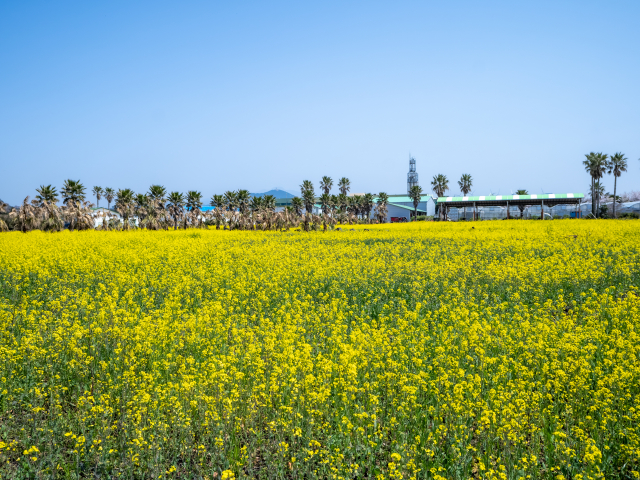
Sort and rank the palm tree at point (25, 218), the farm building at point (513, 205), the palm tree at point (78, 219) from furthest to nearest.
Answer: the farm building at point (513, 205), the palm tree at point (78, 219), the palm tree at point (25, 218)

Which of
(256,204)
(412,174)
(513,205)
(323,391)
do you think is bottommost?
(323,391)

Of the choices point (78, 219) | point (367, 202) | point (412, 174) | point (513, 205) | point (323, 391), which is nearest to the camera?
point (323, 391)

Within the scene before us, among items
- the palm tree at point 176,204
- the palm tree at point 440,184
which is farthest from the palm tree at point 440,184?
the palm tree at point 176,204

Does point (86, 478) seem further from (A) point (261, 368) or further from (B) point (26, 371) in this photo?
(B) point (26, 371)

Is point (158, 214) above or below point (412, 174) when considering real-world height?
below

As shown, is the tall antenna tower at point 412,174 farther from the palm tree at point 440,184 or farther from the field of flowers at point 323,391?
the field of flowers at point 323,391

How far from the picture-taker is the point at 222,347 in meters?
7.89

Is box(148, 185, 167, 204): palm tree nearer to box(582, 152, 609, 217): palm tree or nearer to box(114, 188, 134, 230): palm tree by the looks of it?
box(114, 188, 134, 230): palm tree

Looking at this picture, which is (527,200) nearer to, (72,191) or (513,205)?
(513,205)

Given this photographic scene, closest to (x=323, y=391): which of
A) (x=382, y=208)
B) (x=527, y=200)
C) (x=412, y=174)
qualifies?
(x=527, y=200)

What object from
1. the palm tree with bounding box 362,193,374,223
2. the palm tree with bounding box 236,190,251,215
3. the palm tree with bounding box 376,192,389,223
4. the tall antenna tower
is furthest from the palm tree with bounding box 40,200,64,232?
the tall antenna tower

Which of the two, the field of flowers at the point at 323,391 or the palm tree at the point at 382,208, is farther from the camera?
the palm tree at the point at 382,208

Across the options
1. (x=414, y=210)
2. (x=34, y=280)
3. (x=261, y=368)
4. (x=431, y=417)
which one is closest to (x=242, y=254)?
(x=34, y=280)

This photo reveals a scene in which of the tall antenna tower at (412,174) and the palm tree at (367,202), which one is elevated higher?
the tall antenna tower at (412,174)
